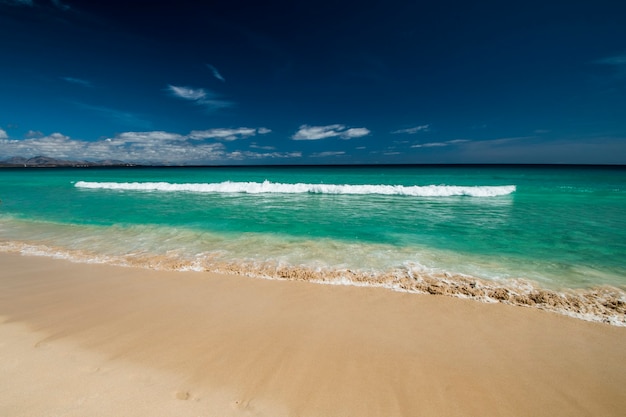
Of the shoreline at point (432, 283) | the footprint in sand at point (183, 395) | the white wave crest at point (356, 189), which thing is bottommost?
the shoreline at point (432, 283)

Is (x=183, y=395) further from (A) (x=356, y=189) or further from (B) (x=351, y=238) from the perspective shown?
(A) (x=356, y=189)

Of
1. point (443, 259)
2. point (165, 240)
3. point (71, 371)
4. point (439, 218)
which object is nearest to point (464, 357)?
point (443, 259)

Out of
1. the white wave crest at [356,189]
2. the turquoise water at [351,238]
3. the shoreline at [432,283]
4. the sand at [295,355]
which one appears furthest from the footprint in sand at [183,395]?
the white wave crest at [356,189]

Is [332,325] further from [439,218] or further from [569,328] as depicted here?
[439,218]

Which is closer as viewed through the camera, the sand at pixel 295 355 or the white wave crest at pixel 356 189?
the sand at pixel 295 355

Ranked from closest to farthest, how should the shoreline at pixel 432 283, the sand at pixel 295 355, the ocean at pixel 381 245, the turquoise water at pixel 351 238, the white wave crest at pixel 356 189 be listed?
the sand at pixel 295 355, the shoreline at pixel 432 283, the ocean at pixel 381 245, the turquoise water at pixel 351 238, the white wave crest at pixel 356 189

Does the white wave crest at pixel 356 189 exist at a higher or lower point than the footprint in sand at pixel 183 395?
higher

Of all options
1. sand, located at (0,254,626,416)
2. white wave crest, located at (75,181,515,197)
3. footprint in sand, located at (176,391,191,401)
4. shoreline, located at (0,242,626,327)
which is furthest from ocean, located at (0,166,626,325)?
white wave crest, located at (75,181,515,197)

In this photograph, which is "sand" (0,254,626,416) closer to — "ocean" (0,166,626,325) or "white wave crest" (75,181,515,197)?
"ocean" (0,166,626,325)

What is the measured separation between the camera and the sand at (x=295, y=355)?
8.22 feet

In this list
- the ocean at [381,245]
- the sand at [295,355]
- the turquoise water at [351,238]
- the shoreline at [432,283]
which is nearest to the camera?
the sand at [295,355]

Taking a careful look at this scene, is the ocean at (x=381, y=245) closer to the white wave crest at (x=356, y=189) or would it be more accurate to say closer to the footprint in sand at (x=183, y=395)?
the footprint in sand at (x=183, y=395)

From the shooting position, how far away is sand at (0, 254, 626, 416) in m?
2.51

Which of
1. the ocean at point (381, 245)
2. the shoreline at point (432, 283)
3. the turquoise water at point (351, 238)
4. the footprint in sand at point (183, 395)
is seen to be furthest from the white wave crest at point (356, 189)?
the footprint in sand at point (183, 395)
